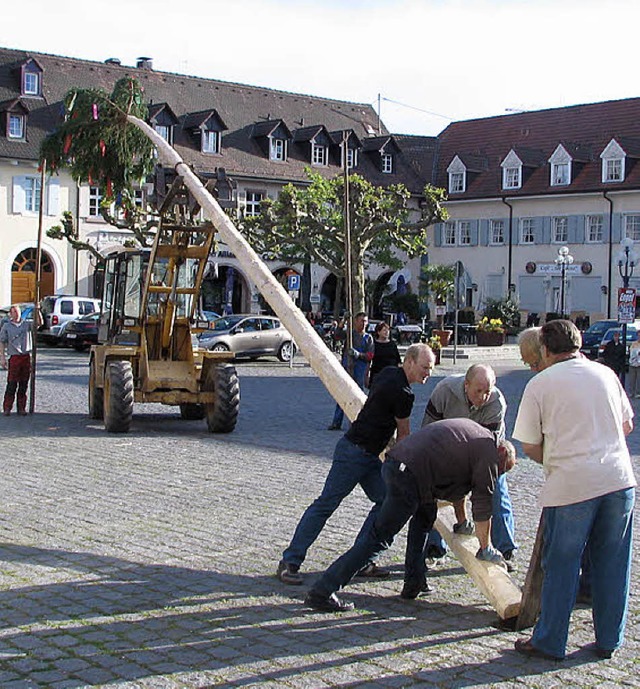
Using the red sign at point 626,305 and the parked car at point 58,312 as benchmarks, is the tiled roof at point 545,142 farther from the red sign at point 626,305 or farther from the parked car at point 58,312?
the red sign at point 626,305

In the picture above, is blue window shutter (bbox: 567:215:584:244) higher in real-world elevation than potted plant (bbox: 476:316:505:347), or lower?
higher

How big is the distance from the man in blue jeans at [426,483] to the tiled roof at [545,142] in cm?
5177

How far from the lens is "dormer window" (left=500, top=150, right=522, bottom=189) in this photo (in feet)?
201

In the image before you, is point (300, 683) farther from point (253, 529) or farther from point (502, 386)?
point (502, 386)

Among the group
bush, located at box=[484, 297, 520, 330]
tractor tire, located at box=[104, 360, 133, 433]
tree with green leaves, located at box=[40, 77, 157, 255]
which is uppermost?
tree with green leaves, located at box=[40, 77, 157, 255]

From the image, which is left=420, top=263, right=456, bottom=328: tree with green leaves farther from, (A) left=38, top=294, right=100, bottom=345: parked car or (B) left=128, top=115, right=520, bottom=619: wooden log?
(B) left=128, top=115, right=520, bottom=619: wooden log

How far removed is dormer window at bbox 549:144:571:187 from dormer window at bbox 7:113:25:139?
26510 mm

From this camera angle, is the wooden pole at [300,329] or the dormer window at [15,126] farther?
the dormer window at [15,126]

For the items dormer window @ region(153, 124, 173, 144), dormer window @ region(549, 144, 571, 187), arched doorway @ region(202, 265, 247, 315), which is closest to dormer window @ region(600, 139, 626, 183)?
dormer window @ region(549, 144, 571, 187)

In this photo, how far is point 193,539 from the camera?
361 inches

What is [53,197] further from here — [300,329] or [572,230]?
[300,329]

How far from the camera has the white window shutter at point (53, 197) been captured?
5216 centimetres

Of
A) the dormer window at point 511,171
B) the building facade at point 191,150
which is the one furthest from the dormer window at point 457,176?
the dormer window at point 511,171

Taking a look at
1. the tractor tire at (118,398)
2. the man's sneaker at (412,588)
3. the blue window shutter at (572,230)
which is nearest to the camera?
the man's sneaker at (412,588)
